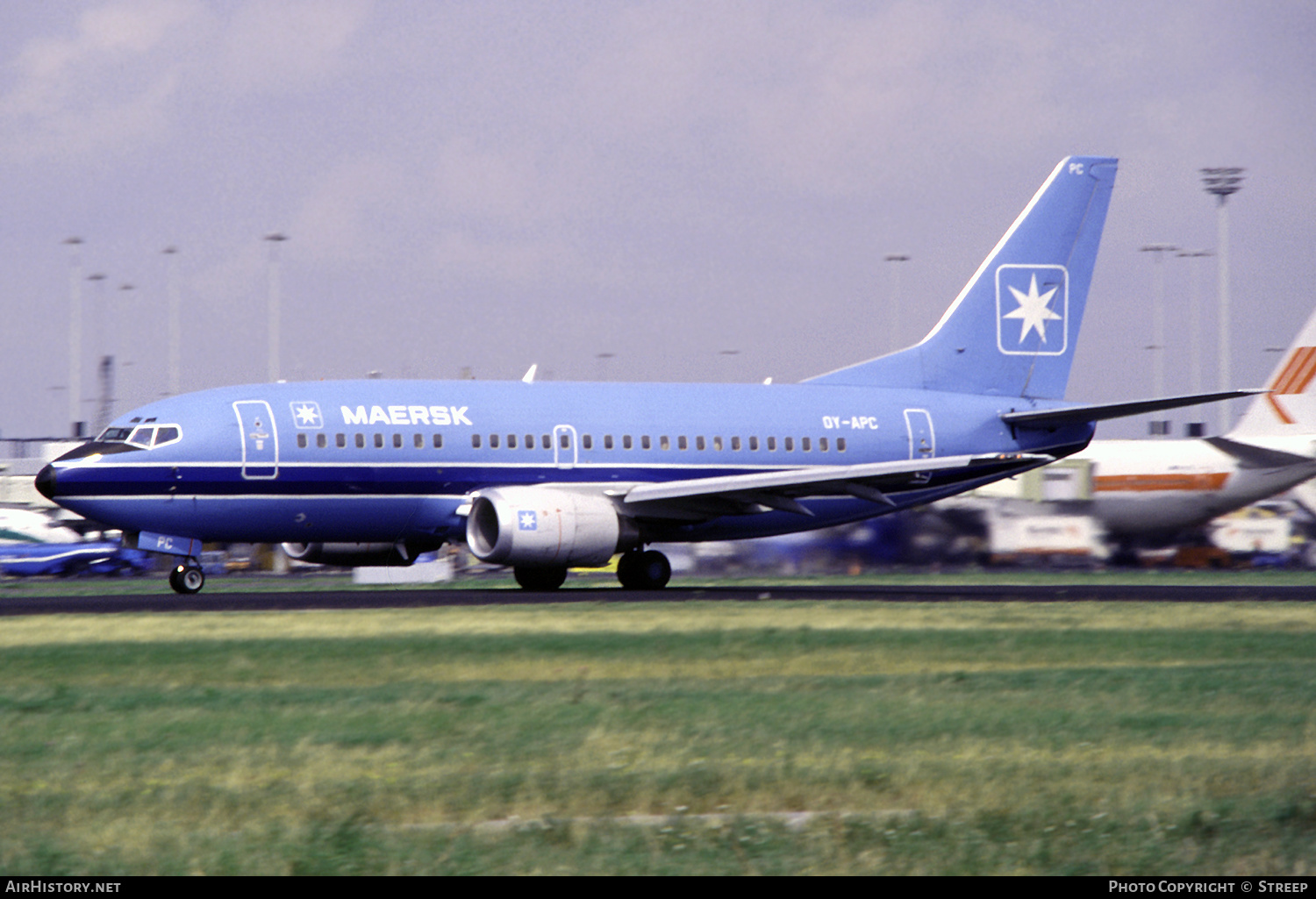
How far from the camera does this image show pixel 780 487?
3253 centimetres

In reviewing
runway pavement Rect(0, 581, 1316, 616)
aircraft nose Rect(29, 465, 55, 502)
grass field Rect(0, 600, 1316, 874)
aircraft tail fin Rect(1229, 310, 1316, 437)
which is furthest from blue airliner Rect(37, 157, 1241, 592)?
aircraft tail fin Rect(1229, 310, 1316, 437)

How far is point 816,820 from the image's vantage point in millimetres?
9602

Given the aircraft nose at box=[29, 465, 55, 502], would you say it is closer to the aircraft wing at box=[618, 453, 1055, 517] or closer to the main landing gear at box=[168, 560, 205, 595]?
the main landing gear at box=[168, 560, 205, 595]

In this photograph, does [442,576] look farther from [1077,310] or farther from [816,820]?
[816,820]

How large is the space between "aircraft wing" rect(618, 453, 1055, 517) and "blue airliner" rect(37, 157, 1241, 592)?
0.21 feet

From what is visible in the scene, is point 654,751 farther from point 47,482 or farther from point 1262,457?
point 1262,457

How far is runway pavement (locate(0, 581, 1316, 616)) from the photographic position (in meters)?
27.3

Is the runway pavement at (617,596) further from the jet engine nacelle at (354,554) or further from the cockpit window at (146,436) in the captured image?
the cockpit window at (146,436)

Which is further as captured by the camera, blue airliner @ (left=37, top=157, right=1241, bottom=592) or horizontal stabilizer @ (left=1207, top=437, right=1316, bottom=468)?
horizontal stabilizer @ (left=1207, top=437, right=1316, bottom=468)

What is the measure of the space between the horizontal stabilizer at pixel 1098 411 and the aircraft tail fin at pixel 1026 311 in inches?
55.4

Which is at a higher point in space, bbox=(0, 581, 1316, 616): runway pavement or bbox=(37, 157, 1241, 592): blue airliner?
bbox=(37, 157, 1241, 592): blue airliner

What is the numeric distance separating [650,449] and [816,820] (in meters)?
24.8
